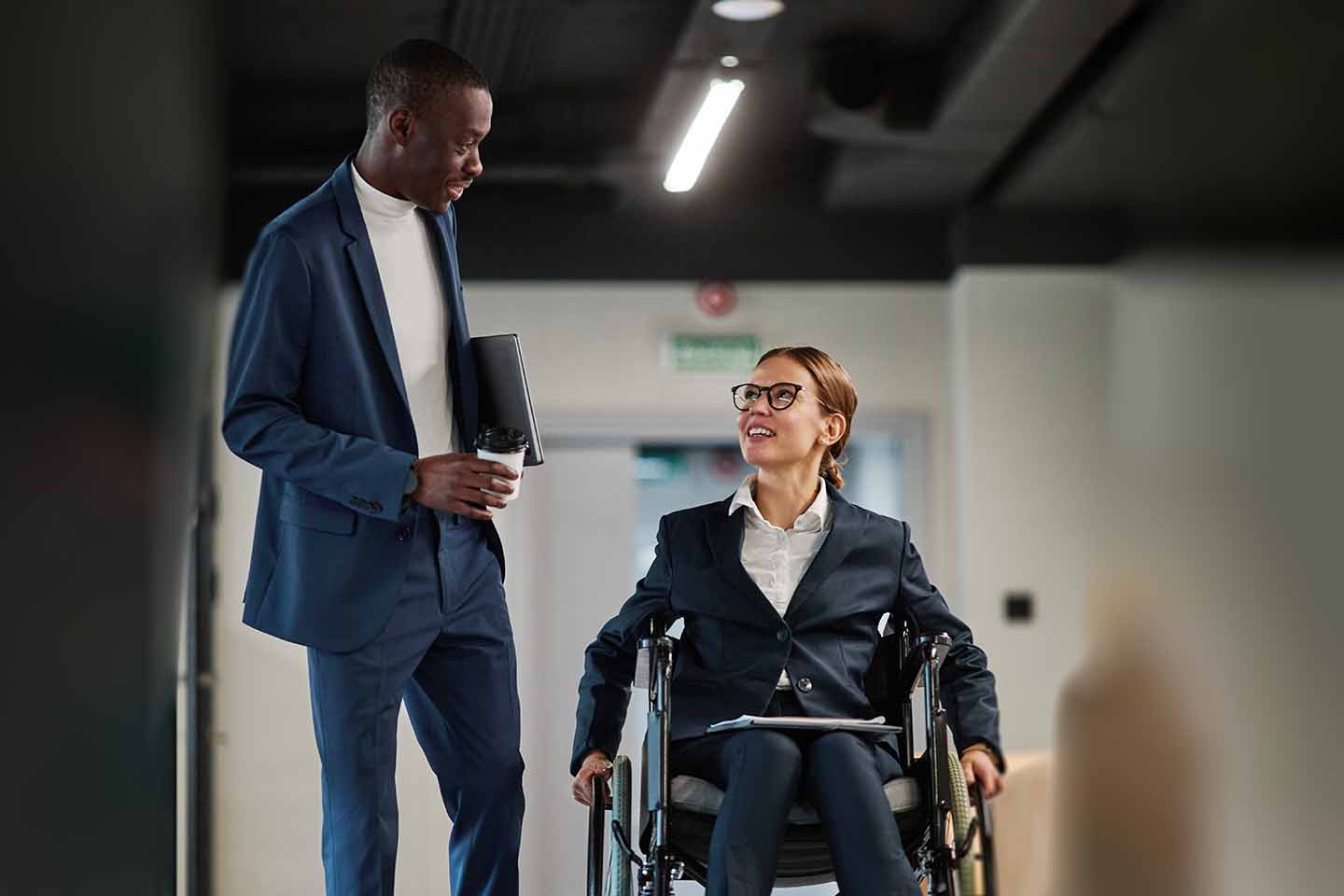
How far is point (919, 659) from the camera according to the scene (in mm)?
2410

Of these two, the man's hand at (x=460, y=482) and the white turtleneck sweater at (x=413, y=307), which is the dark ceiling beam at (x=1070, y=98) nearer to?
the white turtleneck sweater at (x=413, y=307)

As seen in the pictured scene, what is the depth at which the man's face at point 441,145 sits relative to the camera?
2.22 m

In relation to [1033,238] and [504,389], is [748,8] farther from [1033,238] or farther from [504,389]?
[504,389]

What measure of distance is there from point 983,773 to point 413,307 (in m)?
1.08

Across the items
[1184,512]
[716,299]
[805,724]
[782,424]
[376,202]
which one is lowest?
[805,724]

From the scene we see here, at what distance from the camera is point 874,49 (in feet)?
16.3

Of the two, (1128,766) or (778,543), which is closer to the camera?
(778,543)

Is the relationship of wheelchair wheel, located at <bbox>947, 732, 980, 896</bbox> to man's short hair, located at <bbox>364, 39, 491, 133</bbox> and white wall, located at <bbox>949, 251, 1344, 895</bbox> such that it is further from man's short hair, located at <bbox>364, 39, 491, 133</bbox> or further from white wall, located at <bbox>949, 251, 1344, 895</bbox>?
white wall, located at <bbox>949, 251, 1344, 895</bbox>

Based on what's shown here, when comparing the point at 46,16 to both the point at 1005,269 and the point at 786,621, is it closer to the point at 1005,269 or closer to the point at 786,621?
the point at 786,621

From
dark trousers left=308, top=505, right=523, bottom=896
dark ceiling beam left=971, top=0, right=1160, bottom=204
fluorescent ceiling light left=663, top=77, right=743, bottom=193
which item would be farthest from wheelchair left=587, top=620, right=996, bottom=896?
dark ceiling beam left=971, top=0, right=1160, bottom=204

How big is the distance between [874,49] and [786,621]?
9.64ft

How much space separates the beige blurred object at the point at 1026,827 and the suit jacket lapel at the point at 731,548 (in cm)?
217

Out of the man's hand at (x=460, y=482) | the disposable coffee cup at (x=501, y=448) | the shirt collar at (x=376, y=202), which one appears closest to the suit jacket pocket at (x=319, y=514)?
the man's hand at (x=460, y=482)

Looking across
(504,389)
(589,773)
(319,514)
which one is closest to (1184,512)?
(589,773)
